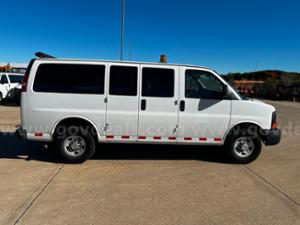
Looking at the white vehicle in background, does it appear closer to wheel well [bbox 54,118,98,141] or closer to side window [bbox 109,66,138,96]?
wheel well [bbox 54,118,98,141]

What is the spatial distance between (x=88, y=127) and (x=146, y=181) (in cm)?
166

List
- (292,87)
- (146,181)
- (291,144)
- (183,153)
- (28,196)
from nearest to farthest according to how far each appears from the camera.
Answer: (28,196) → (146,181) → (183,153) → (291,144) → (292,87)

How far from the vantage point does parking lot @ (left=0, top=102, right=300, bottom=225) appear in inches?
120

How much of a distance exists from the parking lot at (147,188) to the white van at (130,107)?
560mm

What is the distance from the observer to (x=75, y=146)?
489cm

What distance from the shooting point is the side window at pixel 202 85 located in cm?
484

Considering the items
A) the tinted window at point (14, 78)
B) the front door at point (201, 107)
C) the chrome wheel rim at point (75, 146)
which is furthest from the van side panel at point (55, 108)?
the tinted window at point (14, 78)

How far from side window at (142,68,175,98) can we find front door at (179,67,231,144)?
0.80 ft

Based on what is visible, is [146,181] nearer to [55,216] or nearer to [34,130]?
[55,216]

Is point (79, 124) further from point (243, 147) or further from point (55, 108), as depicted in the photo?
point (243, 147)

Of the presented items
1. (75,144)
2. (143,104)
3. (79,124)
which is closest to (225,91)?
(143,104)

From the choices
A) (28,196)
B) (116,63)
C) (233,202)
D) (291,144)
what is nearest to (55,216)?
(28,196)

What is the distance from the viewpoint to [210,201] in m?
3.47

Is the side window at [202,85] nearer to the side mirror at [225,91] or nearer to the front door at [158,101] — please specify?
the side mirror at [225,91]
